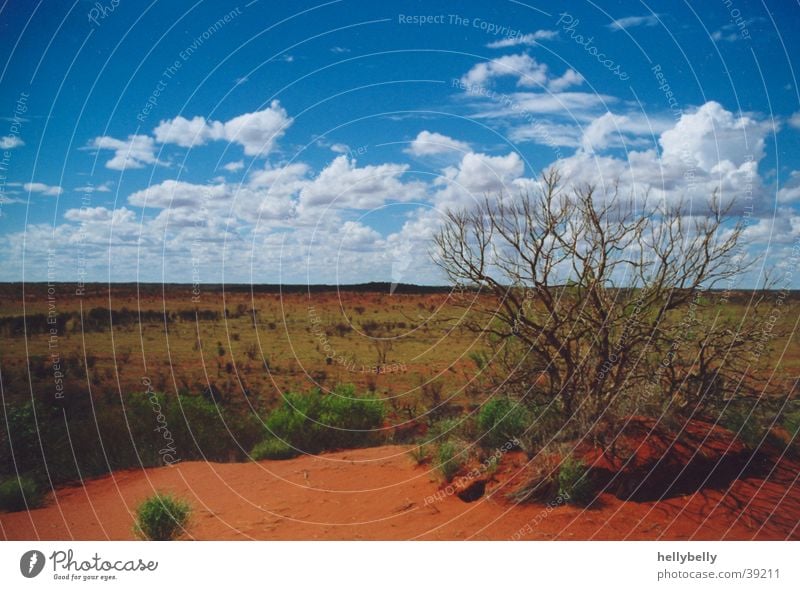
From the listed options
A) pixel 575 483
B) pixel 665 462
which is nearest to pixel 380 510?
pixel 575 483

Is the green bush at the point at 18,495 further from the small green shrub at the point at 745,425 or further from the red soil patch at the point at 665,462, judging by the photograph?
the small green shrub at the point at 745,425

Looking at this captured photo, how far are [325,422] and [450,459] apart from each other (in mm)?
3795

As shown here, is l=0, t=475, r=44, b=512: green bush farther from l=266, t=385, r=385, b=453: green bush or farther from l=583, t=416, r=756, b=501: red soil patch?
l=583, t=416, r=756, b=501: red soil patch

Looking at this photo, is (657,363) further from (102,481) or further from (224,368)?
(224,368)

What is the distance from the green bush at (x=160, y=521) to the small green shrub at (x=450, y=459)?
10.8 ft

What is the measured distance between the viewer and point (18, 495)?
8414 mm

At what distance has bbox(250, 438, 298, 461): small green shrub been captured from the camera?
10.7 metres

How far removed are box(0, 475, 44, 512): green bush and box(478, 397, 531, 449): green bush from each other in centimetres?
615

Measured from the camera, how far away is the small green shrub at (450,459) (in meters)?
8.31

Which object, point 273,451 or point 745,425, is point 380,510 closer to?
point 273,451

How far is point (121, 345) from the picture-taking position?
22328 millimetres

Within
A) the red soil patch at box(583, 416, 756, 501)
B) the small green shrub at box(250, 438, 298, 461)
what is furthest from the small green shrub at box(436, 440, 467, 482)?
the small green shrub at box(250, 438, 298, 461)

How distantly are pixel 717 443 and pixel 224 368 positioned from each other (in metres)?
15.8

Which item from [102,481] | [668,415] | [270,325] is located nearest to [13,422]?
[102,481]
